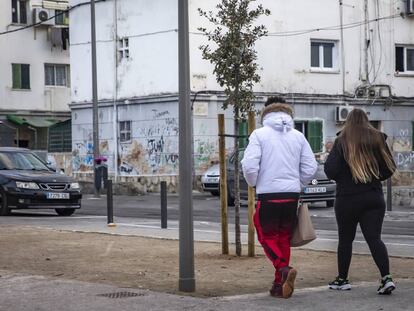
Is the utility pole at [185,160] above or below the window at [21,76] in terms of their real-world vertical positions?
below

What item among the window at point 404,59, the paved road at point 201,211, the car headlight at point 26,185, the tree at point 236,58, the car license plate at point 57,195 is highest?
the window at point 404,59

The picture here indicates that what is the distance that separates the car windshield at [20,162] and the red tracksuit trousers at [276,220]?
12791mm

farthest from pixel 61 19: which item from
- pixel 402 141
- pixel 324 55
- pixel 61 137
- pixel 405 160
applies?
pixel 405 160

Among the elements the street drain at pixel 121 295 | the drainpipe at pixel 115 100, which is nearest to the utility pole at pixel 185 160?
the street drain at pixel 121 295

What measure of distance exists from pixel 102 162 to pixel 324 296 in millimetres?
23124

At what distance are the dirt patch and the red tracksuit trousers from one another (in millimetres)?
578

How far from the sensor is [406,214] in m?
19.5

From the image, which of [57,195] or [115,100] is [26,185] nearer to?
[57,195]

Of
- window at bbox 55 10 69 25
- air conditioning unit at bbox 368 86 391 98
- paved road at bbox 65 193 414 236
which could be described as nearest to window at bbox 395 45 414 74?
air conditioning unit at bbox 368 86 391 98

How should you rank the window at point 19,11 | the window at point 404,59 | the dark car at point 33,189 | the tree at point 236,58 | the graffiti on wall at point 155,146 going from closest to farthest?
the tree at point 236,58
the dark car at point 33,189
the graffiti on wall at point 155,146
the window at point 404,59
the window at point 19,11

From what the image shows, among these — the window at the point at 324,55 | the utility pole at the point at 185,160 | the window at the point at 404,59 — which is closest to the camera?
the utility pole at the point at 185,160

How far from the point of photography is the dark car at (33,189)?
18469 millimetres

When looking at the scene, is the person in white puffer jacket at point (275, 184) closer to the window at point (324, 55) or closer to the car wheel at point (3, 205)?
the car wheel at point (3, 205)

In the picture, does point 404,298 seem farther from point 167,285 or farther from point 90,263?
point 90,263
